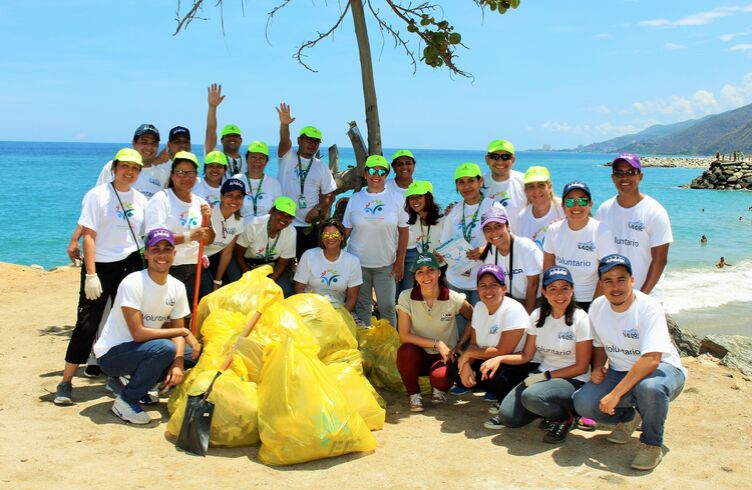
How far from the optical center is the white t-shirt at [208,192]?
5.62 metres

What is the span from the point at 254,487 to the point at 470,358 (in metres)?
1.85

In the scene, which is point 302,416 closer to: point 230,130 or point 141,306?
point 141,306

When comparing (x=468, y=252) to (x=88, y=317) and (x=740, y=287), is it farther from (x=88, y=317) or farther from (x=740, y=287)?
(x=740, y=287)

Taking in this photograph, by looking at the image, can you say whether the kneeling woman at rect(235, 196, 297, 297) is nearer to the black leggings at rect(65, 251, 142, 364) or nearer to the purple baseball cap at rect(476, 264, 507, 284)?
the black leggings at rect(65, 251, 142, 364)

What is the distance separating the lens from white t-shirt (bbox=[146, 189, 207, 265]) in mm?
4945

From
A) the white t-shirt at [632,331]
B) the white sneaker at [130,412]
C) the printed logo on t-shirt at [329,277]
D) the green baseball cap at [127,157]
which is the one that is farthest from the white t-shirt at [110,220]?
the white t-shirt at [632,331]

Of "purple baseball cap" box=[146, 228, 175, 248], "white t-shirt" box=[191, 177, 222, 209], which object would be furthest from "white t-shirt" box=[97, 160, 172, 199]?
"purple baseball cap" box=[146, 228, 175, 248]

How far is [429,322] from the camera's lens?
194 inches

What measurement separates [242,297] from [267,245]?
0.74m

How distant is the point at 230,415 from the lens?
4.00m

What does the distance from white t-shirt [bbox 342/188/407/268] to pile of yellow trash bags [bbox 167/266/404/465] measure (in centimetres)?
64

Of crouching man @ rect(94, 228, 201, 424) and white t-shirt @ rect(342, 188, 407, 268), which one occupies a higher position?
white t-shirt @ rect(342, 188, 407, 268)

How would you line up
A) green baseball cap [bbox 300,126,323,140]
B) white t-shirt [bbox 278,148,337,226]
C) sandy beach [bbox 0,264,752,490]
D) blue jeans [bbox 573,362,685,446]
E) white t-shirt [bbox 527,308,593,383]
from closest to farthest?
sandy beach [bbox 0,264,752,490], blue jeans [bbox 573,362,685,446], white t-shirt [bbox 527,308,593,383], green baseball cap [bbox 300,126,323,140], white t-shirt [bbox 278,148,337,226]

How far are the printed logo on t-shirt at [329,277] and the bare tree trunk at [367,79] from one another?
6.37 feet
